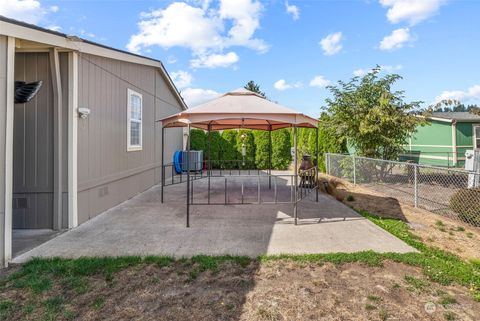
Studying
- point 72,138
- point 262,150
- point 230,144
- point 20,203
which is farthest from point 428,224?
point 230,144

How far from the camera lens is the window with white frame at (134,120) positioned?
7.07m

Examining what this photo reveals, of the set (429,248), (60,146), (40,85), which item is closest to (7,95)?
(40,85)

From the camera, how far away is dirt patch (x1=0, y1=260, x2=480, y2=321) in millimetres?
2299

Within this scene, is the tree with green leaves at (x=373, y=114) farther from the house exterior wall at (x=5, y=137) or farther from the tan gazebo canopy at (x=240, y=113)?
the house exterior wall at (x=5, y=137)

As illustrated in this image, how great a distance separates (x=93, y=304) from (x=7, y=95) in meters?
2.58

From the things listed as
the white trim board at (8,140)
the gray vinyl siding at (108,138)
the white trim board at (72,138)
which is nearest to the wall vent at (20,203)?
the white trim board at (72,138)

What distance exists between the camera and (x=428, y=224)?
17.1ft

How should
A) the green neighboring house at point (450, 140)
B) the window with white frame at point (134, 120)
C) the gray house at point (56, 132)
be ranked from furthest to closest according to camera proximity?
the green neighboring house at point (450, 140), the window with white frame at point (134, 120), the gray house at point (56, 132)

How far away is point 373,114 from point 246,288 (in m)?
8.70

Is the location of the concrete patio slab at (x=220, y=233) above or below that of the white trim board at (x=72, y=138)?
below

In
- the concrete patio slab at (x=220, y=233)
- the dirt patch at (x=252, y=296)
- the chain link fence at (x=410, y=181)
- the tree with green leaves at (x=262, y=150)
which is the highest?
the tree with green leaves at (x=262, y=150)

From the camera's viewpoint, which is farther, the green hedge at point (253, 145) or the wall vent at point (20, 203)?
the green hedge at point (253, 145)

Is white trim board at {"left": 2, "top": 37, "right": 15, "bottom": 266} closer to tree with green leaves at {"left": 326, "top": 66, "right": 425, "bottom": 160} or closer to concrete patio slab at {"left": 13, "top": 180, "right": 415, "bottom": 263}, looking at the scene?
concrete patio slab at {"left": 13, "top": 180, "right": 415, "bottom": 263}

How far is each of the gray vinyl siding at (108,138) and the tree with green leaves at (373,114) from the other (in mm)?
7017
